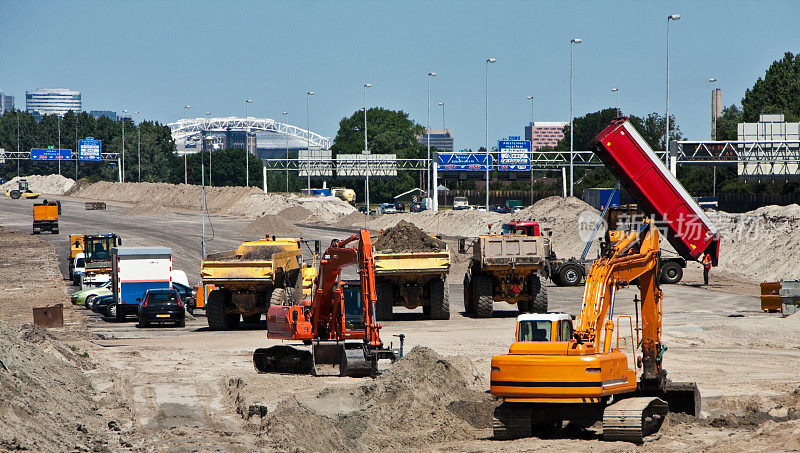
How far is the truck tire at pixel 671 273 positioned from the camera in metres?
44.6

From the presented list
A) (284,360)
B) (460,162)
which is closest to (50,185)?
(460,162)

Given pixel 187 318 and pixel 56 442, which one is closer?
pixel 56 442

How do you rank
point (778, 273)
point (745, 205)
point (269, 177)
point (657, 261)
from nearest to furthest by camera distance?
1. point (657, 261)
2. point (778, 273)
3. point (745, 205)
4. point (269, 177)

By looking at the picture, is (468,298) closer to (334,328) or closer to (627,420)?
(334,328)

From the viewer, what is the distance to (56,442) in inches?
556

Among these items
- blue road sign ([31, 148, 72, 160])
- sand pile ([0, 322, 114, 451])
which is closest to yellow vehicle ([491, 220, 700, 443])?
sand pile ([0, 322, 114, 451])

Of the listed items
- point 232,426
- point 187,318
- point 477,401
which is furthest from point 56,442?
point 187,318

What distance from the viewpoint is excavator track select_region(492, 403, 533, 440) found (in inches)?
603

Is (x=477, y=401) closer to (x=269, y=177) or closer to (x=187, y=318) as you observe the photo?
(x=187, y=318)

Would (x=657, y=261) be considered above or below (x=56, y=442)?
above

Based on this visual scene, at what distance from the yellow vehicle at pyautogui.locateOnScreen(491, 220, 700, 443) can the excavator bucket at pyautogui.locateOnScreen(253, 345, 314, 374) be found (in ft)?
24.2

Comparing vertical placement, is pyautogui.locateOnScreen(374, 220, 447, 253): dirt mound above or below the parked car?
above

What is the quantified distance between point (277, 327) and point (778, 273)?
1312 inches

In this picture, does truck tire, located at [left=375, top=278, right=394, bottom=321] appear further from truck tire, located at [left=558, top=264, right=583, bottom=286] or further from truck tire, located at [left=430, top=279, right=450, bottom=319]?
truck tire, located at [left=558, top=264, right=583, bottom=286]
